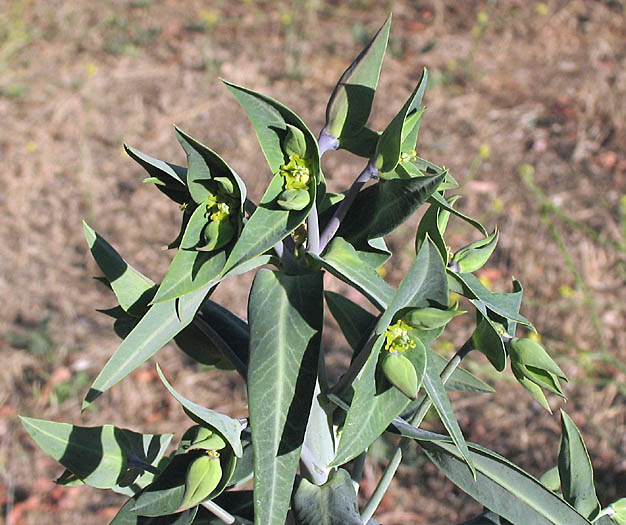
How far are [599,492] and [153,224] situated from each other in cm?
217

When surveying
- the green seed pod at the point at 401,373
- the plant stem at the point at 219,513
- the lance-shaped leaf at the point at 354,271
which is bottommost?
the plant stem at the point at 219,513

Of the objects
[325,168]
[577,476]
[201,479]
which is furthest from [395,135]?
[325,168]

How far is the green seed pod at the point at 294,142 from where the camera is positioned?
741mm

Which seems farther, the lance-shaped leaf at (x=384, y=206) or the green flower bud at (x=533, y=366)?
the green flower bud at (x=533, y=366)

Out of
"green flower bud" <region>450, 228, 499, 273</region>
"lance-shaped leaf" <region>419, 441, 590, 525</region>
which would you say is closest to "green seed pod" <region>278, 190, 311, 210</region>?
"green flower bud" <region>450, 228, 499, 273</region>

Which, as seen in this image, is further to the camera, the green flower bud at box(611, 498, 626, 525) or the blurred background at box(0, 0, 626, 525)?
the blurred background at box(0, 0, 626, 525)

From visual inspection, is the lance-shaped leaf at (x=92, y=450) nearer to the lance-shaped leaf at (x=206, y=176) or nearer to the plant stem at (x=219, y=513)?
the plant stem at (x=219, y=513)

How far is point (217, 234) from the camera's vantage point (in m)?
0.76

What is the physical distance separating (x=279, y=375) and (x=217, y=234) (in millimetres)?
163

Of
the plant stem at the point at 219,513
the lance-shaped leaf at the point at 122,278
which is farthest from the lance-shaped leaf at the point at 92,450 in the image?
the lance-shaped leaf at the point at 122,278

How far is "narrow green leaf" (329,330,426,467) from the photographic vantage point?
2.39 feet

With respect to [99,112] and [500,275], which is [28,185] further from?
[500,275]

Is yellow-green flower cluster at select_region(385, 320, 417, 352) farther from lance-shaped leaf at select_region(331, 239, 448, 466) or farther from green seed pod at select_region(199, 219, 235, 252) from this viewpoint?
green seed pod at select_region(199, 219, 235, 252)

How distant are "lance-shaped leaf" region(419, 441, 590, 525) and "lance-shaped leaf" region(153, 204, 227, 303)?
0.38m
